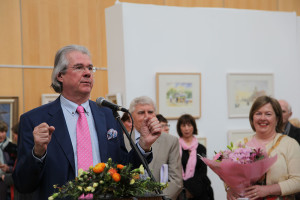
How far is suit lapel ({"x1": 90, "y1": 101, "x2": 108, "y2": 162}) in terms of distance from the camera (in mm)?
2967

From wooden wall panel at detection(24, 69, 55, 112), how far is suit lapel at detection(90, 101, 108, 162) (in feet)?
22.0

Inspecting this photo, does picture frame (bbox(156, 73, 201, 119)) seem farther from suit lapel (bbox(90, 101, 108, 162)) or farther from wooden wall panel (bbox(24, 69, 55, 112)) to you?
suit lapel (bbox(90, 101, 108, 162))

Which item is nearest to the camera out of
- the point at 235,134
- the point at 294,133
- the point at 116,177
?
the point at 116,177

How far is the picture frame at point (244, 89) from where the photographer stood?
7.74 meters

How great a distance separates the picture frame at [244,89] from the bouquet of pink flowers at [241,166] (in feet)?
12.5

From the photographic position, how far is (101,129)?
3035 millimetres

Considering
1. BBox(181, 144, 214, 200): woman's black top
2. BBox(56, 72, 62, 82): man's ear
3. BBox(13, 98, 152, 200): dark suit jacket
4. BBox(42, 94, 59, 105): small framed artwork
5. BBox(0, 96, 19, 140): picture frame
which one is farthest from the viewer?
BBox(42, 94, 59, 105): small framed artwork

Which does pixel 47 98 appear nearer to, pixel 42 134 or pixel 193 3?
pixel 193 3

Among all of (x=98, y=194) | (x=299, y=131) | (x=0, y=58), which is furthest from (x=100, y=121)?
(x=0, y=58)

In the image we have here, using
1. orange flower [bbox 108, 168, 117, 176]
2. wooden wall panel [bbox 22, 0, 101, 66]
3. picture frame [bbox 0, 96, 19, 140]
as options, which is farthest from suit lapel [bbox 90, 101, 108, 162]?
wooden wall panel [bbox 22, 0, 101, 66]

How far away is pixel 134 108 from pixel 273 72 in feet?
12.4

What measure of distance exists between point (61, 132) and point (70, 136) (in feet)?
0.21

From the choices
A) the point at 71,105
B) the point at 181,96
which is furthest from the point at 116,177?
the point at 181,96

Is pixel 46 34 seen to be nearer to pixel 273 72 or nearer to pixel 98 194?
pixel 273 72
